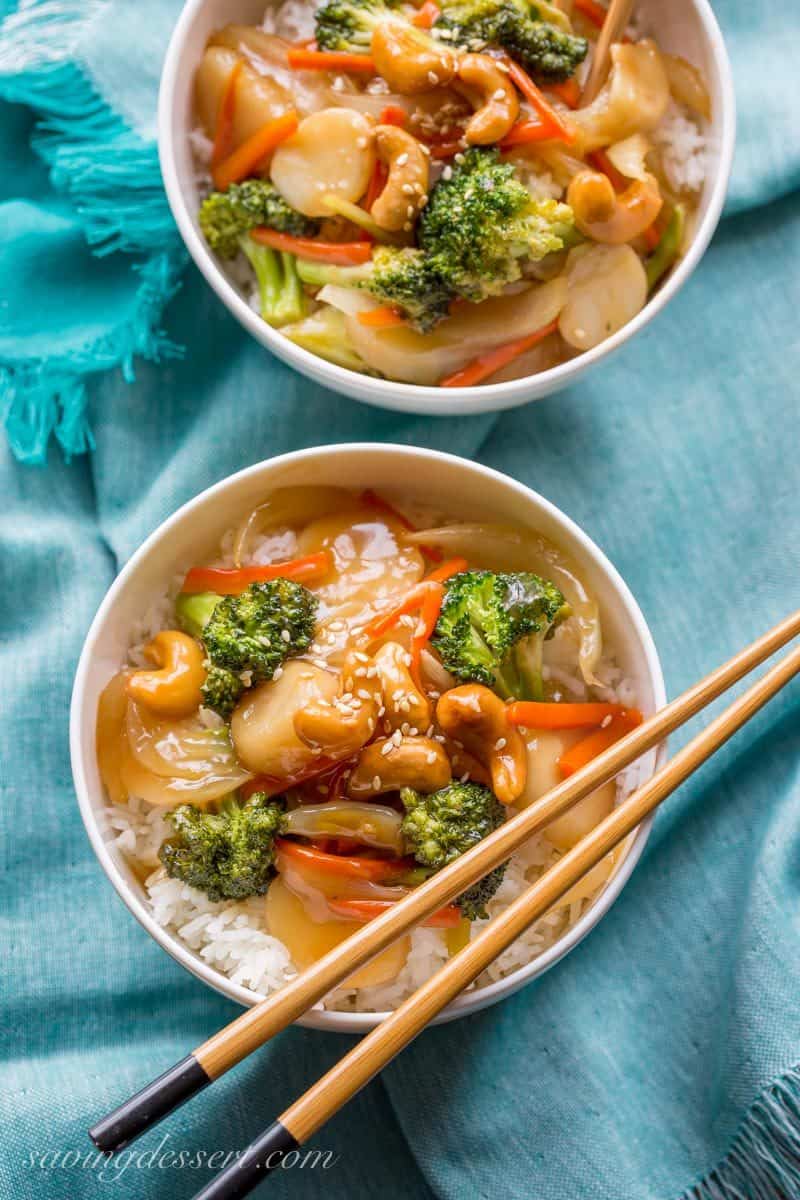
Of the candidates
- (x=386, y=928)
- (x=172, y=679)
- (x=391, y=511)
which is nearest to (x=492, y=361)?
(x=391, y=511)

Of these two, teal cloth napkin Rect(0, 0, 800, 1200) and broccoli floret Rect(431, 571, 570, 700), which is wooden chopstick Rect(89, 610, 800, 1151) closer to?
broccoli floret Rect(431, 571, 570, 700)

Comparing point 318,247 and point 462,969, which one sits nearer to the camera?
point 462,969

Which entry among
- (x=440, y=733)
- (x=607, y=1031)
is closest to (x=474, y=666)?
(x=440, y=733)

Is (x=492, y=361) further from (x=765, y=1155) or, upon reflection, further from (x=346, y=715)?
(x=765, y=1155)

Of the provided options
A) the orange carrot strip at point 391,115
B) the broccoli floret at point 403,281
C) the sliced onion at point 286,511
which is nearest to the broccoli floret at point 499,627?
the sliced onion at point 286,511

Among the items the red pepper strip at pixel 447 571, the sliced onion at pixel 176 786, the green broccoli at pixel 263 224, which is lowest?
the sliced onion at pixel 176 786

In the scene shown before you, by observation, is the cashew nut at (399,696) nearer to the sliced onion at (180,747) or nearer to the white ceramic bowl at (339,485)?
the sliced onion at (180,747)
